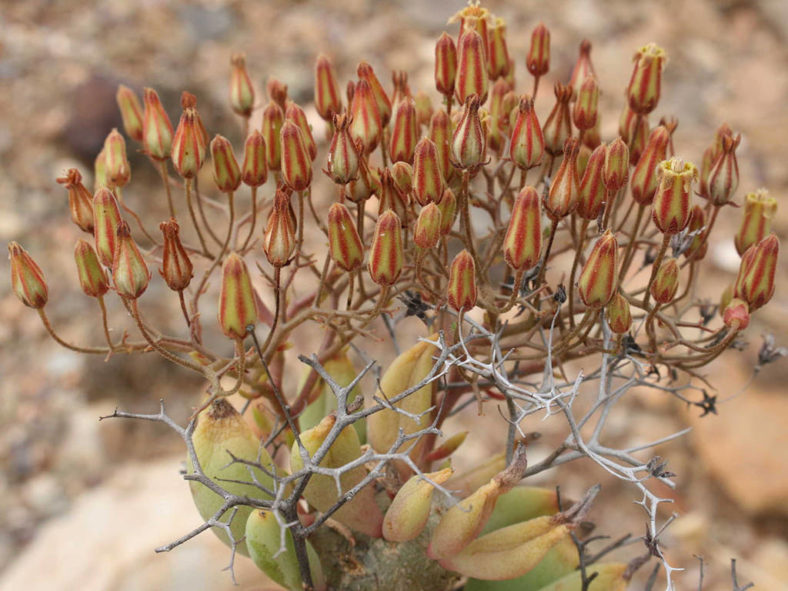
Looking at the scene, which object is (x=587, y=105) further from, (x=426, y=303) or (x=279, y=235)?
(x=279, y=235)

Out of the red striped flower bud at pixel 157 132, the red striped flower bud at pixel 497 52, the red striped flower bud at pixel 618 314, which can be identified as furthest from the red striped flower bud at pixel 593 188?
the red striped flower bud at pixel 157 132

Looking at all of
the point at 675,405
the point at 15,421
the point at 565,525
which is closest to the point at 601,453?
the point at 565,525

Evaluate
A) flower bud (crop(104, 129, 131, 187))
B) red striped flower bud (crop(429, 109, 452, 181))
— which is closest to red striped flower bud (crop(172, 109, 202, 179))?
flower bud (crop(104, 129, 131, 187))

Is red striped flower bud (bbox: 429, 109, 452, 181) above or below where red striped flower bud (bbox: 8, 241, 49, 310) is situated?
below

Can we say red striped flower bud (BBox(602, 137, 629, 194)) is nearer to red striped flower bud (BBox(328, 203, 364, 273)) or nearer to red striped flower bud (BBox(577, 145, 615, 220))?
red striped flower bud (BBox(577, 145, 615, 220))

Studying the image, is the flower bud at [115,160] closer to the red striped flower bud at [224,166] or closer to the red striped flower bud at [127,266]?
the red striped flower bud at [224,166]

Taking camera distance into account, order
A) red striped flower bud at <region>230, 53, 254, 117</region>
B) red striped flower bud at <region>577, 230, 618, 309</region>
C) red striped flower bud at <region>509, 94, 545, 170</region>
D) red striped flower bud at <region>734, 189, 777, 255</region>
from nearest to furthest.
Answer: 1. red striped flower bud at <region>577, 230, 618, 309</region>
2. red striped flower bud at <region>509, 94, 545, 170</region>
3. red striped flower bud at <region>734, 189, 777, 255</region>
4. red striped flower bud at <region>230, 53, 254, 117</region>

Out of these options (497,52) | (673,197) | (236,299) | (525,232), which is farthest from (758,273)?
(236,299)
